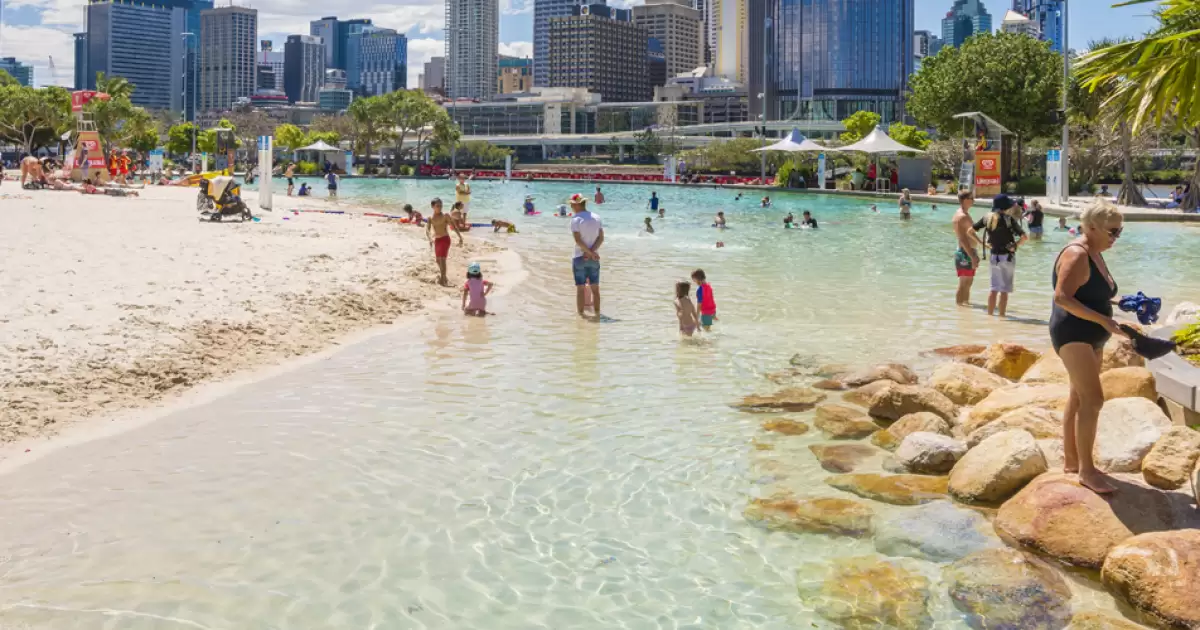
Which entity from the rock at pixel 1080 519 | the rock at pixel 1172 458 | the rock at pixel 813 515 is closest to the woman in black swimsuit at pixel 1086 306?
the rock at pixel 1080 519

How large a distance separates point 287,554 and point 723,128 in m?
164

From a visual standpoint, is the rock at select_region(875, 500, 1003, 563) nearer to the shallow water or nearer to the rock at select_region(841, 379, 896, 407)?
the shallow water

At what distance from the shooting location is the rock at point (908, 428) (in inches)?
314

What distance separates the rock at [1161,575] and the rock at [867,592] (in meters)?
0.93

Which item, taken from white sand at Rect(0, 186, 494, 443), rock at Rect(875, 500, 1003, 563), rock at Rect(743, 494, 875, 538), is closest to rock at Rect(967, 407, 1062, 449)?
rock at Rect(875, 500, 1003, 563)

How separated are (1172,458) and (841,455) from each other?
2.30m

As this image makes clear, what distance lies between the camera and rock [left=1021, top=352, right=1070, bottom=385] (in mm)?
9031

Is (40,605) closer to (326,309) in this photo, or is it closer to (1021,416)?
(1021,416)

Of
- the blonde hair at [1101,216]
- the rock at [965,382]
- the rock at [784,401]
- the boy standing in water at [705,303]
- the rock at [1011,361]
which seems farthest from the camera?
the boy standing in water at [705,303]

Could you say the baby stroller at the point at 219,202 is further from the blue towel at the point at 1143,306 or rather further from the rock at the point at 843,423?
the blue towel at the point at 1143,306

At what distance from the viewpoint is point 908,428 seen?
8.10 metres

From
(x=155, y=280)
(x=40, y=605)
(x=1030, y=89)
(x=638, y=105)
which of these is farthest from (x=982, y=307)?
(x=638, y=105)

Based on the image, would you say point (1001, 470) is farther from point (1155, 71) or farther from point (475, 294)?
point (475, 294)

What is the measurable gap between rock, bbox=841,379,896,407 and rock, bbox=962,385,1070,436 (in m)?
1.02
